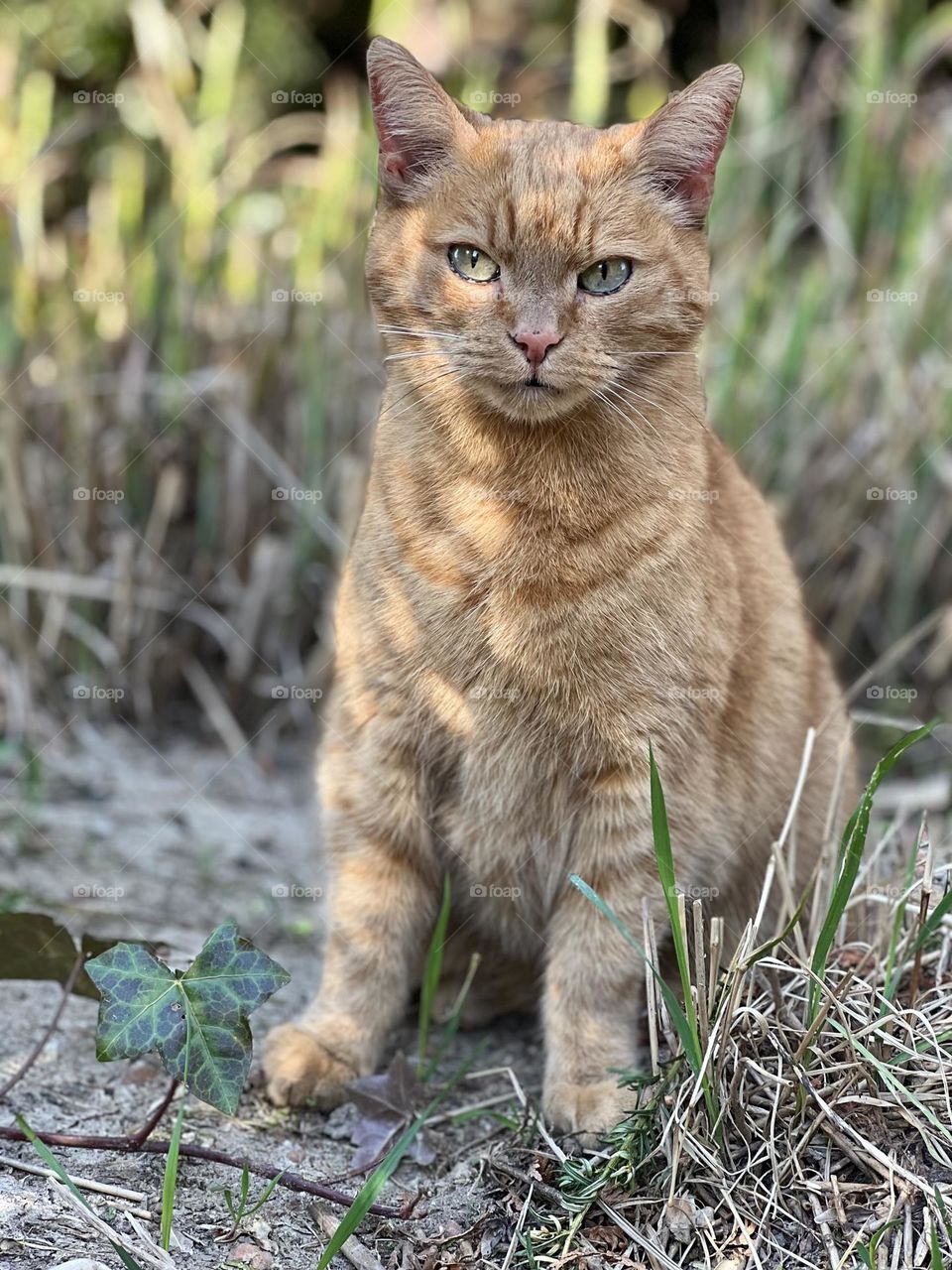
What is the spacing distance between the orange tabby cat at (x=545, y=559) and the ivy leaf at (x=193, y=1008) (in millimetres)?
381

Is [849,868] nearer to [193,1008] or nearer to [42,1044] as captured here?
[193,1008]

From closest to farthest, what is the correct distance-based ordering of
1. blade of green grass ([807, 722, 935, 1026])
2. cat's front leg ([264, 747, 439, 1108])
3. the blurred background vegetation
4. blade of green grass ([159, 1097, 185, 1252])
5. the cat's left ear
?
blade of green grass ([159, 1097, 185, 1252]) < blade of green grass ([807, 722, 935, 1026]) < the cat's left ear < cat's front leg ([264, 747, 439, 1108]) < the blurred background vegetation

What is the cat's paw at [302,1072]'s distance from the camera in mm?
2039

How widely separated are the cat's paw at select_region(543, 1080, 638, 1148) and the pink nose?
102 centimetres

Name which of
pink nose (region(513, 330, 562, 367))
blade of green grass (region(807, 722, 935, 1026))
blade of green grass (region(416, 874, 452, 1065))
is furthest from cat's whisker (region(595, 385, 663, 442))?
blade of green grass (region(416, 874, 452, 1065))

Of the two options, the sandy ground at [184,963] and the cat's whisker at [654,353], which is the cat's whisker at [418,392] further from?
the sandy ground at [184,963]

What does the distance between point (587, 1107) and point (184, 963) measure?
2.09 feet

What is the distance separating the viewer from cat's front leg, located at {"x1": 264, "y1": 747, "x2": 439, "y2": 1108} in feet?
6.95

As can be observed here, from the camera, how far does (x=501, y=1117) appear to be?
1.90 m

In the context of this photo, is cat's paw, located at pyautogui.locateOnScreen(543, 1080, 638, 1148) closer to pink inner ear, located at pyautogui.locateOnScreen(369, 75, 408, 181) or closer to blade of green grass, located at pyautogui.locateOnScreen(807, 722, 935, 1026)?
blade of green grass, located at pyautogui.locateOnScreen(807, 722, 935, 1026)

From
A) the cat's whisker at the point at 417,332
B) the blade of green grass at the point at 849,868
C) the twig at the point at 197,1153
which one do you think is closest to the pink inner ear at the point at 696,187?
the cat's whisker at the point at 417,332

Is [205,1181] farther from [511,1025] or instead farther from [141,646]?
[141,646]

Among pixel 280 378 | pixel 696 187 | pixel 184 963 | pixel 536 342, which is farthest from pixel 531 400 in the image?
pixel 280 378

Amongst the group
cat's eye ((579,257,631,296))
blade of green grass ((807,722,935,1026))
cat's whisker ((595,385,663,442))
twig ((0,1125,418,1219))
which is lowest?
twig ((0,1125,418,1219))
